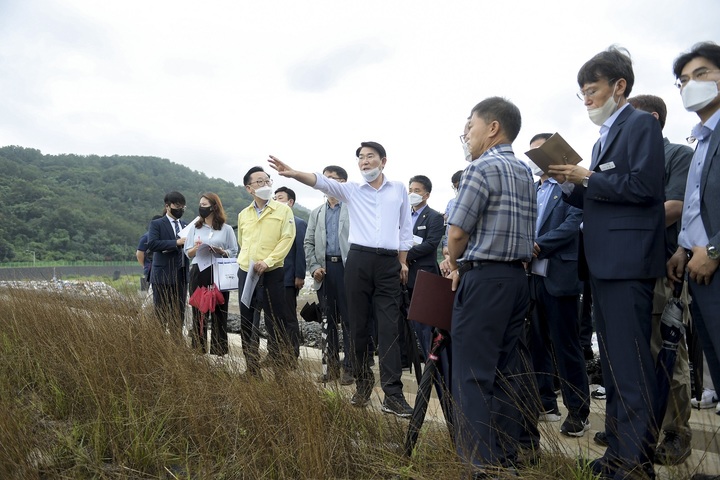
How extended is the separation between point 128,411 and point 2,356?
87.1 inches

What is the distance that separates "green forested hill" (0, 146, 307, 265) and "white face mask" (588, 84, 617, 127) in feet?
42.0

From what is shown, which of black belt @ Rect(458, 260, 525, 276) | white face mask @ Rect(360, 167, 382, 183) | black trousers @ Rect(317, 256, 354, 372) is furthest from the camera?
black trousers @ Rect(317, 256, 354, 372)

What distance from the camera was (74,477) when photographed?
9.02 ft

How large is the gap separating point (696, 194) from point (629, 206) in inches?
12.9

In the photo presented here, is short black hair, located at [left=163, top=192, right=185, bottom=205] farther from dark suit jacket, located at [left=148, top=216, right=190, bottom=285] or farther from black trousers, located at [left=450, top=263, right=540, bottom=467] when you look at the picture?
black trousers, located at [left=450, top=263, right=540, bottom=467]

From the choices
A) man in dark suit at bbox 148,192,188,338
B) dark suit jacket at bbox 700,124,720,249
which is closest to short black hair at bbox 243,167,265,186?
man in dark suit at bbox 148,192,188,338

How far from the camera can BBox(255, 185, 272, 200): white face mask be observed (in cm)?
554

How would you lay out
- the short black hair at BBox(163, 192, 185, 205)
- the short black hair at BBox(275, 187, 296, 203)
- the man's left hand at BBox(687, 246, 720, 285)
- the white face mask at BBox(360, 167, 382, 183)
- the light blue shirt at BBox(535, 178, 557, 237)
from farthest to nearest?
the short black hair at BBox(275, 187, 296, 203)
the short black hair at BBox(163, 192, 185, 205)
the white face mask at BBox(360, 167, 382, 183)
the light blue shirt at BBox(535, 178, 557, 237)
the man's left hand at BBox(687, 246, 720, 285)

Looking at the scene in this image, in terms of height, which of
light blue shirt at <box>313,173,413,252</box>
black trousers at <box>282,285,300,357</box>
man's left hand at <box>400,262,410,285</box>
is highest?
light blue shirt at <box>313,173,413,252</box>

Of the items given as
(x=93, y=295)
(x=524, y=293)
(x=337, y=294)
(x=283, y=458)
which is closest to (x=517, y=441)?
(x=524, y=293)

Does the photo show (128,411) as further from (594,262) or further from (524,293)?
(594,262)

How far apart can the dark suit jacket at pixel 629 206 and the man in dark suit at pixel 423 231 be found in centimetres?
317

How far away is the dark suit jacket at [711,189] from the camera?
246 centimetres

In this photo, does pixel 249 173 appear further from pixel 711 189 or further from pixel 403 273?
pixel 711 189
